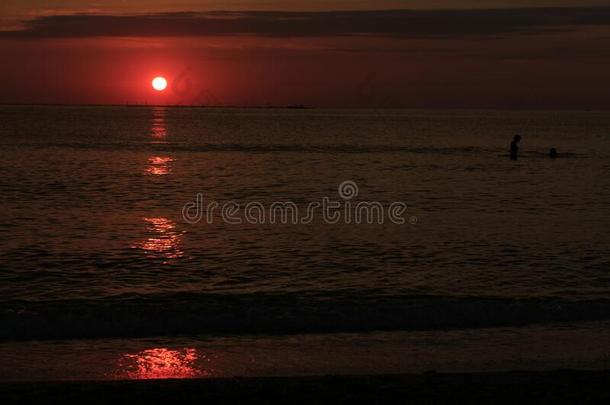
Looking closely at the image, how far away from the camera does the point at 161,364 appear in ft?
34.7

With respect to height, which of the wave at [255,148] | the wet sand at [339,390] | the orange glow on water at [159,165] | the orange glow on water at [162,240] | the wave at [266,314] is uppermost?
the wave at [255,148]

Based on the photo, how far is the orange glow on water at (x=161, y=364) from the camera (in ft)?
32.9

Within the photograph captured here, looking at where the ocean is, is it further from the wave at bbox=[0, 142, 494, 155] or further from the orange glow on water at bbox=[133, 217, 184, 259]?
the wave at bbox=[0, 142, 494, 155]

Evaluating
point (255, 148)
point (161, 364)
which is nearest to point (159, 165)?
point (255, 148)

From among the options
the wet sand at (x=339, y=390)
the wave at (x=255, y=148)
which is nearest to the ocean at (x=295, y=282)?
the wet sand at (x=339, y=390)

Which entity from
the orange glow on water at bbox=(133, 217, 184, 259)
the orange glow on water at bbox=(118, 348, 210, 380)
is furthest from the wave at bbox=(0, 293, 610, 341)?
the orange glow on water at bbox=(133, 217, 184, 259)

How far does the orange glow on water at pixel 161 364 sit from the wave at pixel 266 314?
50.1 inches

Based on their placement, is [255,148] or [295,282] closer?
[295,282]

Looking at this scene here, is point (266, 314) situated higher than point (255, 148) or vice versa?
point (255, 148)

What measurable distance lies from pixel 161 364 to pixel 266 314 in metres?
3.26

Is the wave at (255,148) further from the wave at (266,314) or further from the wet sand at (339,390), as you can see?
the wet sand at (339,390)

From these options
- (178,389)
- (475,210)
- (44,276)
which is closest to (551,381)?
(178,389)

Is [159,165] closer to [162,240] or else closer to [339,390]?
[162,240]

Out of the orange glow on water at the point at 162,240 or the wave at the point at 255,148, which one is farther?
the wave at the point at 255,148
